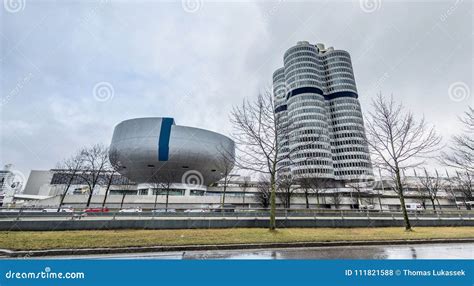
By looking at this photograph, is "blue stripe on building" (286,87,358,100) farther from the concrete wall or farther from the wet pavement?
the wet pavement

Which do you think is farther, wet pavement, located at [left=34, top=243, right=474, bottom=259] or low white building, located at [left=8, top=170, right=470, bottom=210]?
low white building, located at [left=8, top=170, right=470, bottom=210]

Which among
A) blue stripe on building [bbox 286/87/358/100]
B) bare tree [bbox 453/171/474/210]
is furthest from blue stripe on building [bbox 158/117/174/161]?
blue stripe on building [bbox 286/87/358/100]

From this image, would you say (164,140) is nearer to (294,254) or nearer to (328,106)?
(294,254)

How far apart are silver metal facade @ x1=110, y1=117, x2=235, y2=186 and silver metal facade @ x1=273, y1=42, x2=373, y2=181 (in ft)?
118

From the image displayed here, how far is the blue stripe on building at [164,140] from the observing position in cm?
5312

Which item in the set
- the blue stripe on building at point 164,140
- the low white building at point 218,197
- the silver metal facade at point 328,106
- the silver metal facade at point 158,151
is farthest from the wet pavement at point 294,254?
the silver metal facade at point 328,106

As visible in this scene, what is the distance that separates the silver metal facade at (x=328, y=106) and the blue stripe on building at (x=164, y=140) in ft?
147

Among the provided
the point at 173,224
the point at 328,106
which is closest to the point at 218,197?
the point at 173,224

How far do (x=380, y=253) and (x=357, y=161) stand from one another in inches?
3637

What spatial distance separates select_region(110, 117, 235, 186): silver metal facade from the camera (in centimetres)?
5325

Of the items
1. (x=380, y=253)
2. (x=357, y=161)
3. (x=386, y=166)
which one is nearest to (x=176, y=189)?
(x=386, y=166)

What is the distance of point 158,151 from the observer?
173 feet

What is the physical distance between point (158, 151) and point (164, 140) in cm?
303
